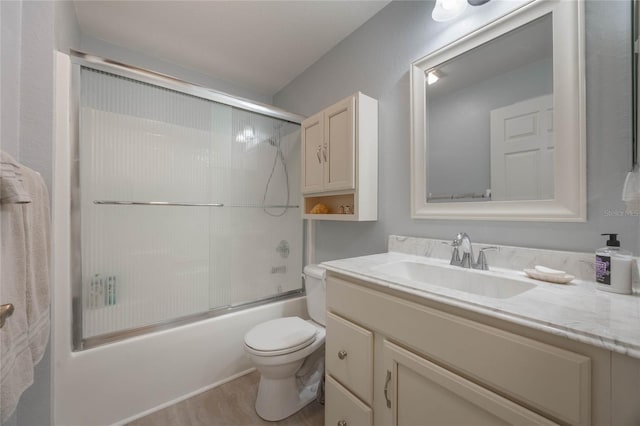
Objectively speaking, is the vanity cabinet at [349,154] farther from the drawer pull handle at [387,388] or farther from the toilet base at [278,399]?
the toilet base at [278,399]

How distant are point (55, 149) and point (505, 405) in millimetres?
1987

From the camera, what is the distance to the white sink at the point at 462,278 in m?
0.90

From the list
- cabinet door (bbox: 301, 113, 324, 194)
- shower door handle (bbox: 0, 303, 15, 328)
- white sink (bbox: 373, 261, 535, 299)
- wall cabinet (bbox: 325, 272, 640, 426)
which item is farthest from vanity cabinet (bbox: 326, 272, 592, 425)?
shower door handle (bbox: 0, 303, 15, 328)

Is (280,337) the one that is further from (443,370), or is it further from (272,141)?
(272,141)

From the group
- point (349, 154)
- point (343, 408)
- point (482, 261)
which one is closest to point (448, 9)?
point (349, 154)

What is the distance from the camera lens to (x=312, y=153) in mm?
1802

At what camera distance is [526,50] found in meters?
1.01

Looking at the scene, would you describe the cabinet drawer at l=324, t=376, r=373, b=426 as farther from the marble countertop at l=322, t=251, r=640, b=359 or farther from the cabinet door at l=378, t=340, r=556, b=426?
the marble countertop at l=322, t=251, r=640, b=359

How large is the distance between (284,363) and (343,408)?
396 millimetres

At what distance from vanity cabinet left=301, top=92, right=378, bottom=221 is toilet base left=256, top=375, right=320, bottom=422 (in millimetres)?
1023

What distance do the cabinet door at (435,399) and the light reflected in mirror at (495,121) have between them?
2.50 feet

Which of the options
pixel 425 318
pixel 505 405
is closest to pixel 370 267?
pixel 425 318

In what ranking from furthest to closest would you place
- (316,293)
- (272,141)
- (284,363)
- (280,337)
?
(272,141)
(316,293)
(280,337)
(284,363)

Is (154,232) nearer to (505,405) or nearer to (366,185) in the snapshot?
(366,185)
